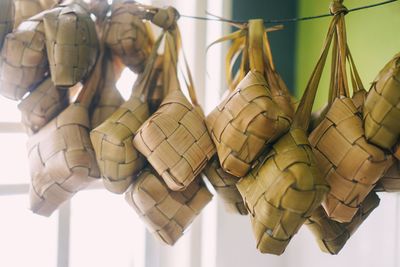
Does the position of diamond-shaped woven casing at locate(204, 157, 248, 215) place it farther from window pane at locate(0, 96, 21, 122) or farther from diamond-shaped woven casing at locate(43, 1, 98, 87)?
window pane at locate(0, 96, 21, 122)

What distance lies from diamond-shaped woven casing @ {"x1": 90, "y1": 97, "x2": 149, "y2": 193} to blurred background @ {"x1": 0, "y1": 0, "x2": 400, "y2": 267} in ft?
1.04

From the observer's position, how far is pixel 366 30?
0.82 m

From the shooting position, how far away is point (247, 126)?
0.47 metres

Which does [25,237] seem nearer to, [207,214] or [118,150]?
[207,214]

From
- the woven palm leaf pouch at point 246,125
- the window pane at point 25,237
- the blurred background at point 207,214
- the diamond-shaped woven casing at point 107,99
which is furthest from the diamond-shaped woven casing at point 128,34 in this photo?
the window pane at point 25,237

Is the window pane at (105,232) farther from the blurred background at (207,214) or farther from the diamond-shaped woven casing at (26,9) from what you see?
the diamond-shaped woven casing at (26,9)

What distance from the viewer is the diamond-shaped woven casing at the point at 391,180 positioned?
0.49m

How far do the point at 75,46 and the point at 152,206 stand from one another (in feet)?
0.64

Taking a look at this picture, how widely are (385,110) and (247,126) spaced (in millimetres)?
132

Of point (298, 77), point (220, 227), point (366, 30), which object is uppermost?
point (366, 30)

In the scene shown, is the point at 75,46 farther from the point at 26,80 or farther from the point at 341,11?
the point at 341,11

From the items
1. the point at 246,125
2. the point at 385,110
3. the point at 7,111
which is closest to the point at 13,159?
the point at 7,111

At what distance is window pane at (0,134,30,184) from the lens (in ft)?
2.63

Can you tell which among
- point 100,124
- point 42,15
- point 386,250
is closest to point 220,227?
point 386,250
